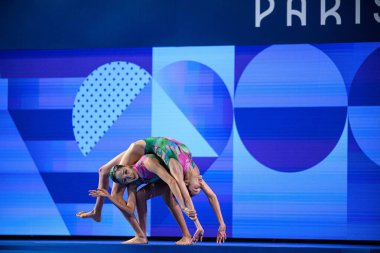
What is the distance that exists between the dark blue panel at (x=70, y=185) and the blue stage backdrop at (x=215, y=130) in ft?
0.05

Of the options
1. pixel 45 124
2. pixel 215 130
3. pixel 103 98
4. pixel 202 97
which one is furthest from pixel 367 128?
pixel 45 124

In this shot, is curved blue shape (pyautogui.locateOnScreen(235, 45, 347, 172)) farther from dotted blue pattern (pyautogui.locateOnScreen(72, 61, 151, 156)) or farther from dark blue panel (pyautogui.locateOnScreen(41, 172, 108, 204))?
dark blue panel (pyautogui.locateOnScreen(41, 172, 108, 204))

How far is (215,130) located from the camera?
26.9ft

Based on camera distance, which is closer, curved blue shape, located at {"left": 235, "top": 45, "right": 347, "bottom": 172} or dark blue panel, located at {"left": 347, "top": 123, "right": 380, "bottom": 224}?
dark blue panel, located at {"left": 347, "top": 123, "right": 380, "bottom": 224}

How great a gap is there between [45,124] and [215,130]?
200 centimetres

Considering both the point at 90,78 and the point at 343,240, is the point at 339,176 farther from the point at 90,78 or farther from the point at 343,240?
the point at 90,78

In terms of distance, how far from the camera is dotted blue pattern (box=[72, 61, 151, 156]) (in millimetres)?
8461

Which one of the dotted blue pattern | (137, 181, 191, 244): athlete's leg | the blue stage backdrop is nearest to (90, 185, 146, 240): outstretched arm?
(137, 181, 191, 244): athlete's leg

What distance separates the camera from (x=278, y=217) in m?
8.05

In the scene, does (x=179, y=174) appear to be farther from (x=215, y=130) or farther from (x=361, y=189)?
(x=361, y=189)

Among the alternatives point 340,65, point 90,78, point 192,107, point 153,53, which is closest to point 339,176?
point 340,65

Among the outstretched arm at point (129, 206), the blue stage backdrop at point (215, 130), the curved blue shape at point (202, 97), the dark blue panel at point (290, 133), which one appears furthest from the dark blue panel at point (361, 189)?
the outstretched arm at point (129, 206)

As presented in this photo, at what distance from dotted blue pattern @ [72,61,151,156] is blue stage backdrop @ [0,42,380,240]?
0.04 ft

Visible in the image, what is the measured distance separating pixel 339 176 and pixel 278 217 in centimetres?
79
